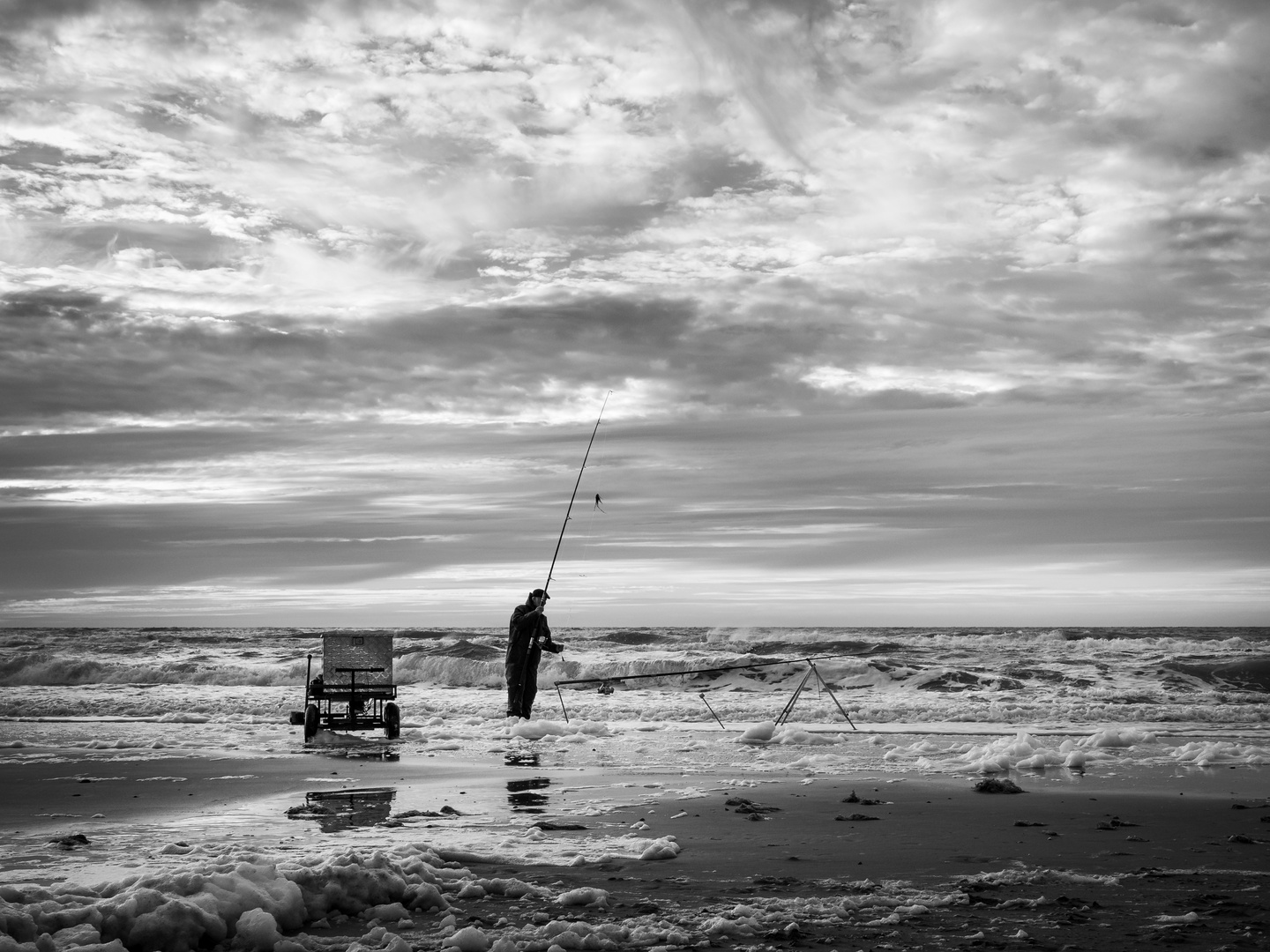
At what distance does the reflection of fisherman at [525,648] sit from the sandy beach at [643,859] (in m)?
4.43

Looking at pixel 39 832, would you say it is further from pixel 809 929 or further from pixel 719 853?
pixel 809 929

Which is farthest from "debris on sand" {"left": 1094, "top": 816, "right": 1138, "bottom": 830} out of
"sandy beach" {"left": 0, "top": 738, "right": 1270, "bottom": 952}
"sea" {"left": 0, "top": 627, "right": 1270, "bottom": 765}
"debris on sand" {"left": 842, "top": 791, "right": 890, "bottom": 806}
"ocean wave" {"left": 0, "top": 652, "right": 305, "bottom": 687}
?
"ocean wave" {"left": 0, "top": 652, "right": 305, "bottom": 687}

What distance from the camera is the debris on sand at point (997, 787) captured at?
30.2ft

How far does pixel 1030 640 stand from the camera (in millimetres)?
46094

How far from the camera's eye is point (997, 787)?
9.29 m

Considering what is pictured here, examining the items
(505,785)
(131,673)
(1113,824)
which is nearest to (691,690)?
(505,785)

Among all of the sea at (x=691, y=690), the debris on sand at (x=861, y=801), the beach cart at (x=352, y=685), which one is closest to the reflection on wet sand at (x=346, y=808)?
the debris on sand at (x=861, y=801)

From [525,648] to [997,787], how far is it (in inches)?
307

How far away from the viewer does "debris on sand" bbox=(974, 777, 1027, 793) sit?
9203 millimetres

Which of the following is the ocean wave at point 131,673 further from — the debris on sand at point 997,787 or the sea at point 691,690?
the debris on sand at point 997,787

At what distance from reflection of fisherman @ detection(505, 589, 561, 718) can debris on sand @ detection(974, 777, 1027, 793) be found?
22.8 feet

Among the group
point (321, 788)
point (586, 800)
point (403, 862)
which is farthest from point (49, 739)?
point (403, 862)

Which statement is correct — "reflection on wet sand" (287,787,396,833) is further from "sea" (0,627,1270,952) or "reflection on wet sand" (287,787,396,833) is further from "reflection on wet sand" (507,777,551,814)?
"reflection on wet sand" (507,777,551,814)

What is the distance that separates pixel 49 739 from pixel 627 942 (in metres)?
12.9
